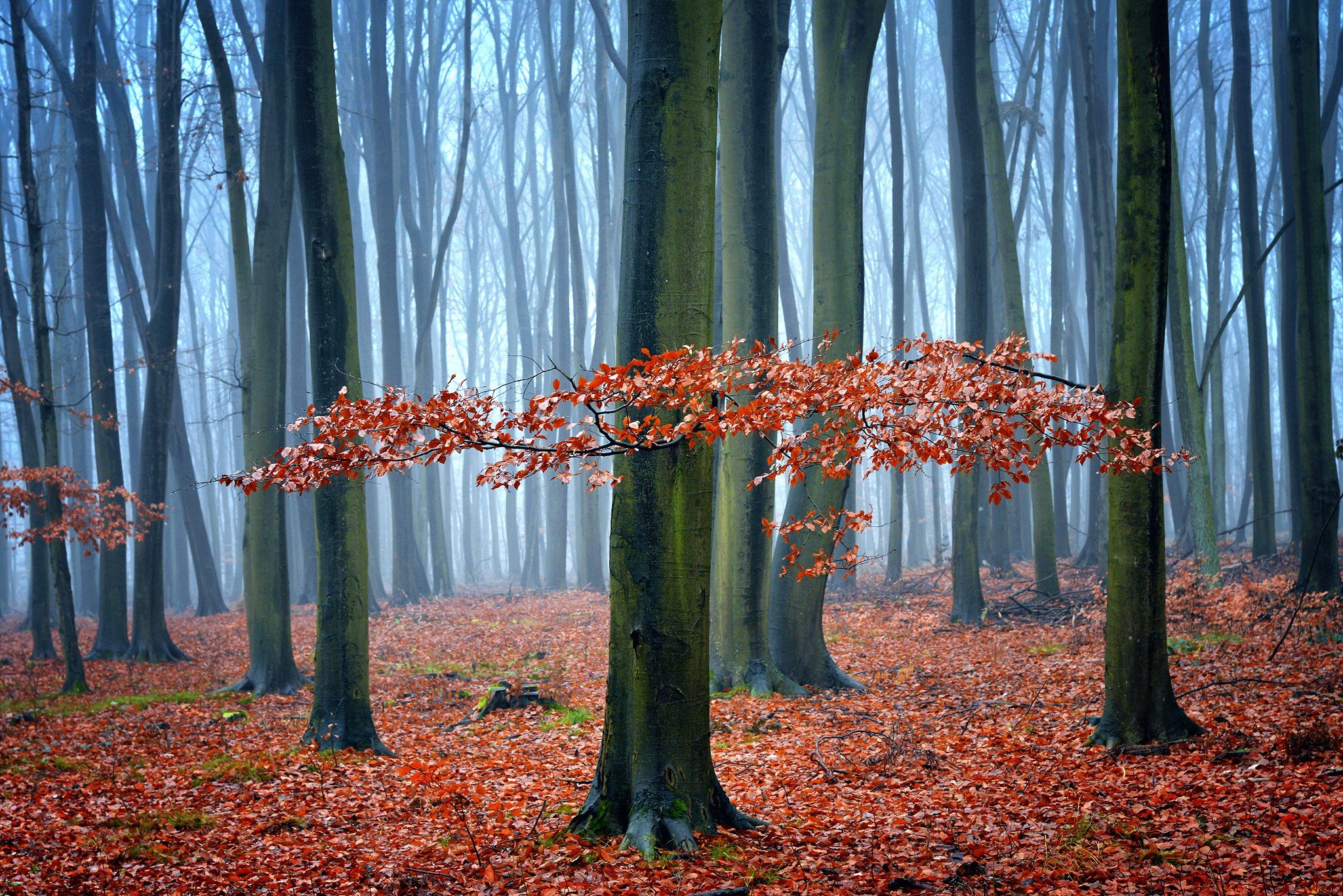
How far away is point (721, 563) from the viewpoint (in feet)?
29.3

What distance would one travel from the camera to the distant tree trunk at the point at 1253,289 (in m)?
13.4

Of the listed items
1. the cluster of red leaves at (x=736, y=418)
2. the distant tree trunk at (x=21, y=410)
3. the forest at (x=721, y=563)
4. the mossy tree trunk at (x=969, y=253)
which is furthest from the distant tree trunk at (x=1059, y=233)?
the distant tree trunk at (x=21, y=410)

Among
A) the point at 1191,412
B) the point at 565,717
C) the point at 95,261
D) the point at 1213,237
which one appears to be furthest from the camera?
the point at 1213,237

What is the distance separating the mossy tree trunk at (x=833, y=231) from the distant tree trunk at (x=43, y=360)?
819 centimetres

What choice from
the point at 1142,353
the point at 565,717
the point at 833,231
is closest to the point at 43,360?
the point at 565,717

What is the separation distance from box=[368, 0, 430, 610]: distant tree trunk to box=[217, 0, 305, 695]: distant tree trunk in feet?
30.0

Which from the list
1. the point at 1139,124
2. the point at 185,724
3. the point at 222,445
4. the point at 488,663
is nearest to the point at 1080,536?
the point at 488,663

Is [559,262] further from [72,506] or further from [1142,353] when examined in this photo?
[1142,353]

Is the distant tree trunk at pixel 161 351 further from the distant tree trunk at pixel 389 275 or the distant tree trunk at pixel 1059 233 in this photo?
the distant tree trunk at pixel 1059 233

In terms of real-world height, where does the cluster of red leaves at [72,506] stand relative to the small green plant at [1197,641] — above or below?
above

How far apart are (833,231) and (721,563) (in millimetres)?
3875

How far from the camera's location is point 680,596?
4488mm

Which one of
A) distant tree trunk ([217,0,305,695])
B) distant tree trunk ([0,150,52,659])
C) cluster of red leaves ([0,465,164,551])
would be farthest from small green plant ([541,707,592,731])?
distant tree trunk ([0,150,52,659])

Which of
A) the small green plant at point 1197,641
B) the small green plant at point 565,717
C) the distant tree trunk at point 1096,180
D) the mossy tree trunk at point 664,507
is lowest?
the small green plant at point 565,717
